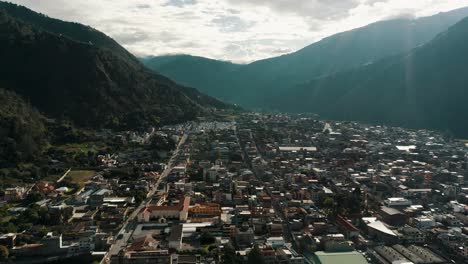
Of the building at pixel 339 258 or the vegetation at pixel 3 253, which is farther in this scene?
the vegetation at pixel 3 253

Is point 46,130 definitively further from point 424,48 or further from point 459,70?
point 424,48

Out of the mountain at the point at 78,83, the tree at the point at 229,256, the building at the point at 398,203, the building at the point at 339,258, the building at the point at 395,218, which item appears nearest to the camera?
the tree at the point at 229,256

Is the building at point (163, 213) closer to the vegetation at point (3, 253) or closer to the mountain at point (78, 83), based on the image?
the vegetation at point (3, 253)

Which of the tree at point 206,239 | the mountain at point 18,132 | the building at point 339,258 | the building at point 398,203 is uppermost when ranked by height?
the mountain at point 18,132

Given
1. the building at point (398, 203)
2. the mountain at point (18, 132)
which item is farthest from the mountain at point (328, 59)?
the building at point (398, 203)

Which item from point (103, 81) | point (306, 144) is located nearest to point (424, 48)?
point (306, 144)

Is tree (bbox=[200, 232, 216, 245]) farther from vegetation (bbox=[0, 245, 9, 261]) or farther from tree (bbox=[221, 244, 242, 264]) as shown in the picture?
vegetation (bbox=[0, 245, 9, 261])
